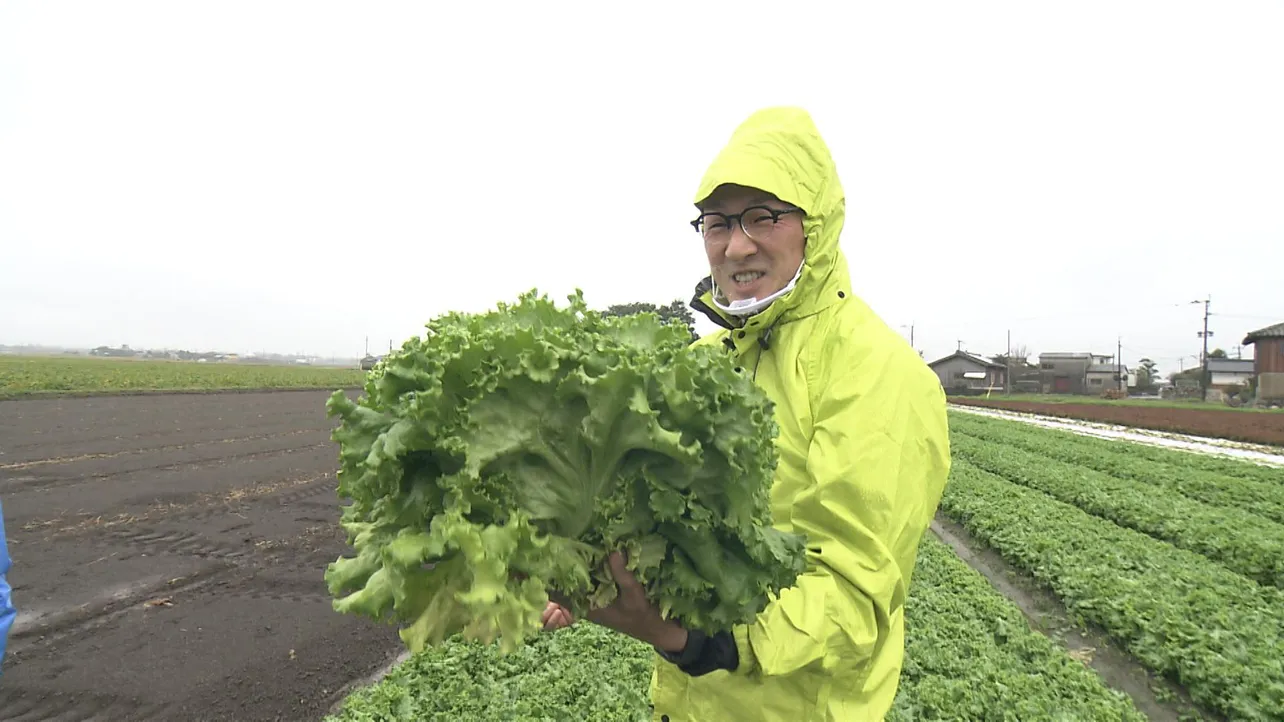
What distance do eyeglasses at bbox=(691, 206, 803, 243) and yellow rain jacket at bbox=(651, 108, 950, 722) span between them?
92mm

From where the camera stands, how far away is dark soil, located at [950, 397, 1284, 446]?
33906 millimetres

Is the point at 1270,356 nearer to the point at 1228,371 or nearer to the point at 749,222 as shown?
the point at 1228,371

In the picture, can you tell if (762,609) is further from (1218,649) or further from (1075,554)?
(1075,554)

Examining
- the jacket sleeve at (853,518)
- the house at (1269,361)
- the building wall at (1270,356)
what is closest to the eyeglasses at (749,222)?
the jacket sleeve at (853,518)

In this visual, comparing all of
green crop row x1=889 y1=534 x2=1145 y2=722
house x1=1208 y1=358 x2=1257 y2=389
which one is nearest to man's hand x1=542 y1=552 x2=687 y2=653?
green crop row x1=889 y1=534 x2=1145 y2=722

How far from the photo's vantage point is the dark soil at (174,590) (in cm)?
686

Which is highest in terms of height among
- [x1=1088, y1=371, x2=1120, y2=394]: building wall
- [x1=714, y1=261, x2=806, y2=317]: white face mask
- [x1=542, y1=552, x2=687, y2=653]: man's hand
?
[x1=1088, y1=371, x2=1120, y2=394]: building wall

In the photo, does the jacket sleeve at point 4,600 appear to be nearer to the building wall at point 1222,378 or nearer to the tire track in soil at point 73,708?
the tire track in soil at point 73,708

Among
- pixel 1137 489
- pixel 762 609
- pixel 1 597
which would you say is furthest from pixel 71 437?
pixel 1137 489

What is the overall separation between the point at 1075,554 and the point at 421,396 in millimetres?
12321

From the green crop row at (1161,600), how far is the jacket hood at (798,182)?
7501 millimetres

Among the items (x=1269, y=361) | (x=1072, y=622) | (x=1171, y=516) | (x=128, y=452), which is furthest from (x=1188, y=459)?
(x=1269, y=361)

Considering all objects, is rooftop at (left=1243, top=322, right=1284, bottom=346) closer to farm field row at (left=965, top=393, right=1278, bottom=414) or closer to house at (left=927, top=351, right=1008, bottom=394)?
farm field row at (left=965, top=393, right=1278, bottom=414)

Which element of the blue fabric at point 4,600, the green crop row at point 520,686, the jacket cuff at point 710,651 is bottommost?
the green crop row at point 520,686
